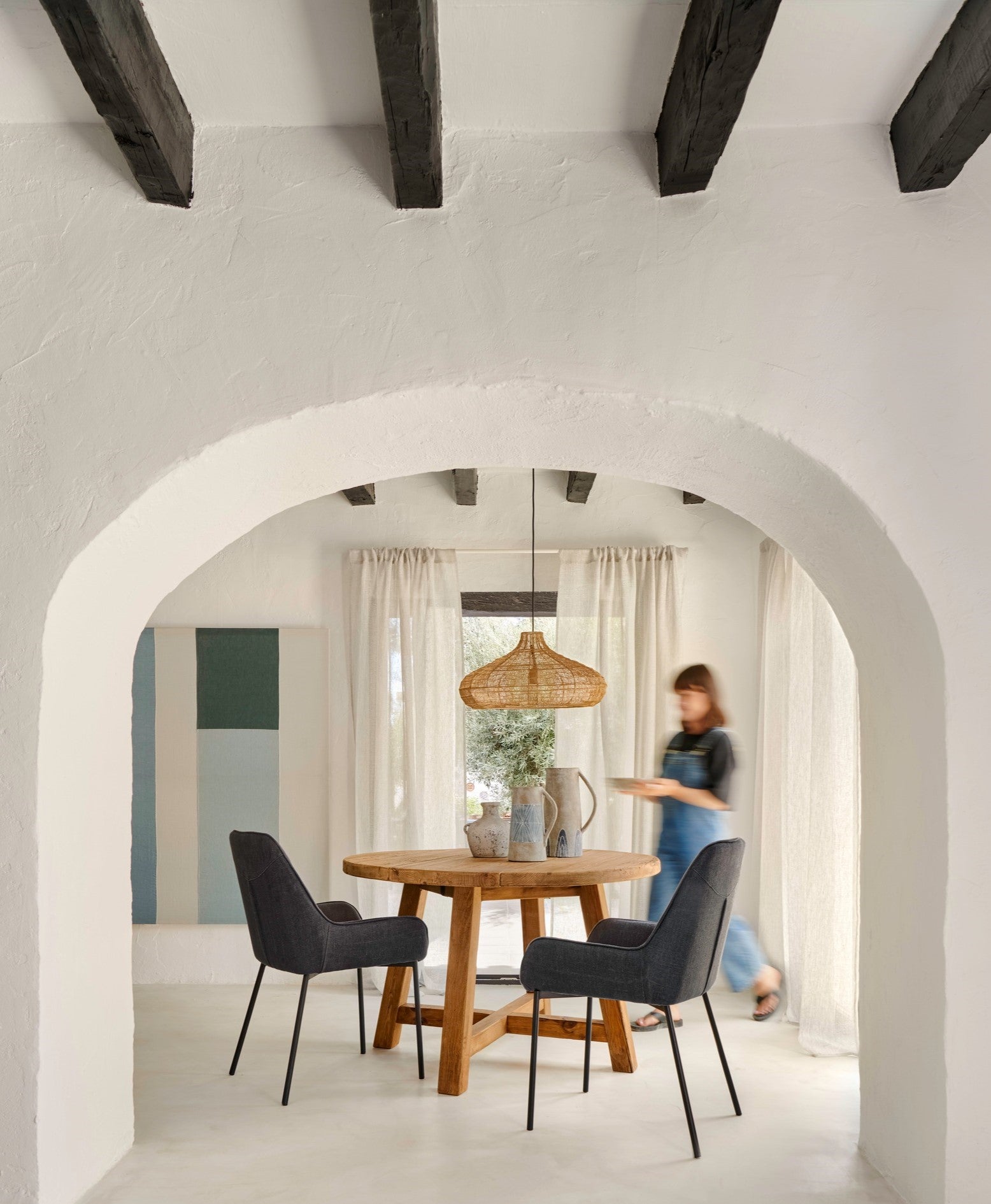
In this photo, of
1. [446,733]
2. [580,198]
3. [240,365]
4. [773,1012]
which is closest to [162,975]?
[446,733]

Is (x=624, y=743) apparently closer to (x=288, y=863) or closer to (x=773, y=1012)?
(x=773, y=1012)

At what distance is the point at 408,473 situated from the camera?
2.80m

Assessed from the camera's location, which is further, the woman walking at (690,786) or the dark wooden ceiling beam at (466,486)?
the dark wooden ceiling beam at (466,486)

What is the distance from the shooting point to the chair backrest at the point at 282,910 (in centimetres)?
326

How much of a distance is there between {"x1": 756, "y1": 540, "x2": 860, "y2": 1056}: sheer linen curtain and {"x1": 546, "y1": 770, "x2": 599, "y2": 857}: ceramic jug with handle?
0.90m

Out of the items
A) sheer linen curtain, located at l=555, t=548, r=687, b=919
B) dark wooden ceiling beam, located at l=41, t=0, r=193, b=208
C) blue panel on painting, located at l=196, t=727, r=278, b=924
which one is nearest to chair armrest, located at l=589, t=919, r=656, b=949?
sheer linen curtain, located at l=555, t=548, r=687, b=919

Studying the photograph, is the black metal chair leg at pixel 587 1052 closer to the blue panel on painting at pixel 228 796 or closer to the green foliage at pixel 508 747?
the blue panel on painting at pixel 228 796

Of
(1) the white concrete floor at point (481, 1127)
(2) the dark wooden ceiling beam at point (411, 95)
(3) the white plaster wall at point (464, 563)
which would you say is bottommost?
(1) the white concrete floor at point (481, 1127)

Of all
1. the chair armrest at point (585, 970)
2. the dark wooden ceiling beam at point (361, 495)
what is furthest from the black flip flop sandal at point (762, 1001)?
the dark wooden ceiling beam at point (361, 495)

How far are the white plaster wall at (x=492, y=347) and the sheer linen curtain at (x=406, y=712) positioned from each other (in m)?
2.44

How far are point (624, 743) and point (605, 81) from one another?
320 cm

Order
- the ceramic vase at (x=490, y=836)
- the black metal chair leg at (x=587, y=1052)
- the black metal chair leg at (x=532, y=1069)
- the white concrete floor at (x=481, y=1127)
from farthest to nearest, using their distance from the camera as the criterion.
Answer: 1. the ceramic vase at (x=490, y=836)
2. the black metal chair leg at (x=587, y=1052)
3. the black metal chair leg at (x=532, y=1069)
4. the white concrete floor at (x=481, y=1127)

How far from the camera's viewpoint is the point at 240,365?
7.82ft

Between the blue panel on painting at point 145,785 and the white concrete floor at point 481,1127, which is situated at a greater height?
the blue panel on painting at point 145,785
